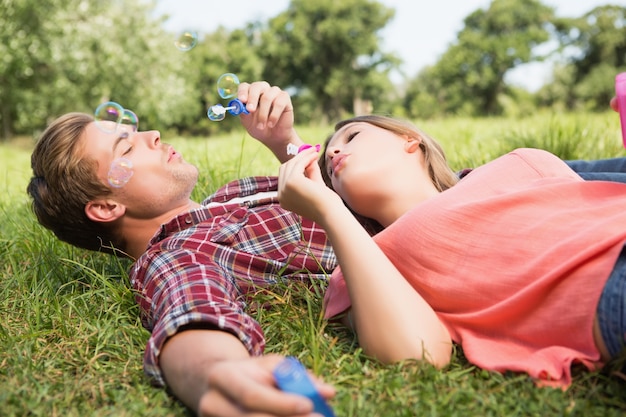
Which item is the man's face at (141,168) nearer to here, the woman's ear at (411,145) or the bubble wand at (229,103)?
the bubble wand at (229,103)

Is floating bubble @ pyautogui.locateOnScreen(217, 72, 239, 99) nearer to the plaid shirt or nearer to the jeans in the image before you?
the plaid shirt

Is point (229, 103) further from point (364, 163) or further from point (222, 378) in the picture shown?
point (222, 378)

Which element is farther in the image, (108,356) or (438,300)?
(108,356)

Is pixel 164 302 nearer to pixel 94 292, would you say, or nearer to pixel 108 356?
pixel 108 356

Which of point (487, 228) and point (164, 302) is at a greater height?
point (487, 228)

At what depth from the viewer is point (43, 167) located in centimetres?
216

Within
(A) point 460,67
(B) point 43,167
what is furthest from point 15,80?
(A) point 460,67

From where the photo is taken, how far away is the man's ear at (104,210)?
2078 mm

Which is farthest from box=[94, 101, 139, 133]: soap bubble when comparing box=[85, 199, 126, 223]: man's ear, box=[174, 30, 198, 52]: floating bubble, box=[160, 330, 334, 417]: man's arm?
box=[160, 330, 334, 417]: man's arm

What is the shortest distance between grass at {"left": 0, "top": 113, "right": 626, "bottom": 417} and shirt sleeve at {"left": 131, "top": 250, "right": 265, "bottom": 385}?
3.7 inches

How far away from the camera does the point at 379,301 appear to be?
138cm

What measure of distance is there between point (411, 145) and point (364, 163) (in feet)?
0.84

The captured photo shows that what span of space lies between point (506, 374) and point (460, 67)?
37.5 metres

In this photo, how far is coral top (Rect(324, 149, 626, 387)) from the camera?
1.31 metres
